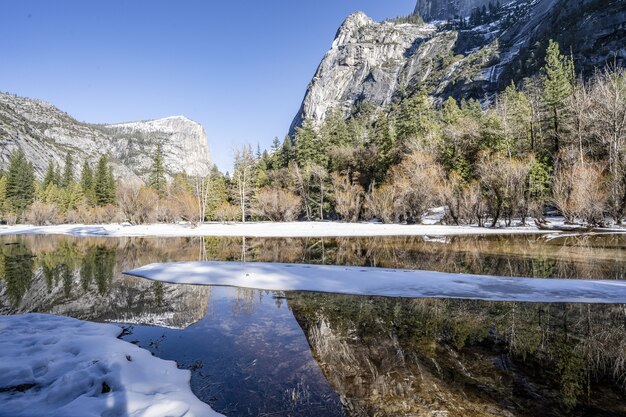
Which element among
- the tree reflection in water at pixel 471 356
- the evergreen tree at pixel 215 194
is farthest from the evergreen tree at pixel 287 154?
the tree reflection in water at pixel 471 356

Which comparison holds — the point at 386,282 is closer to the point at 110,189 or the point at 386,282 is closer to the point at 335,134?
the point at 335,134

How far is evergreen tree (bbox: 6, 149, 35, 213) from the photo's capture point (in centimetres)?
6975

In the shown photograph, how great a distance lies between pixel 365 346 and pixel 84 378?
3664mm

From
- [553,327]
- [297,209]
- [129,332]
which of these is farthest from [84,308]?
[297,209]

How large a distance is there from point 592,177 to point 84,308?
31.0 metres

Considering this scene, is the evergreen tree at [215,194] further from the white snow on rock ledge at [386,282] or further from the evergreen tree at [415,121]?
the white snow on rock ledge at [386,282]

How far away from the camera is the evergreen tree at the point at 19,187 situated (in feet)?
229

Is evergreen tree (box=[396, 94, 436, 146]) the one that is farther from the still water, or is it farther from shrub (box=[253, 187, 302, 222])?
the still water

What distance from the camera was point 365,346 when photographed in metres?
5.05

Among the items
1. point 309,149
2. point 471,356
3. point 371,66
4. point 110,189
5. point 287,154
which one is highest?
point 371,66

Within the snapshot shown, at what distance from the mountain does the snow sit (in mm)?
74217

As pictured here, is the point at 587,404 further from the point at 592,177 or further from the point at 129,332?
the point at 592,177

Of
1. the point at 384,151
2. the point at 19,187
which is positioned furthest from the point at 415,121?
the point at 19,187

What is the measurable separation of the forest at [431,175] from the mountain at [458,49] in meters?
25.6
